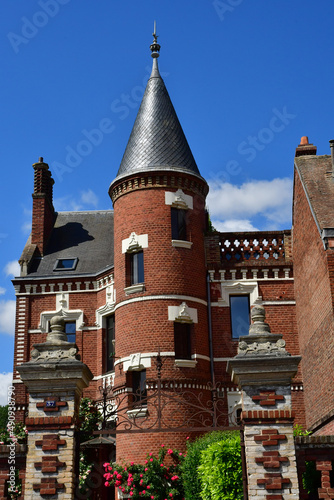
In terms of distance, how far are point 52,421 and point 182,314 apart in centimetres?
1081

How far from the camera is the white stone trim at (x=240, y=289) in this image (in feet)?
73.4

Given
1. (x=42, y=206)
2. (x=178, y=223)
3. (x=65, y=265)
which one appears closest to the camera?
(x=178, y=223)

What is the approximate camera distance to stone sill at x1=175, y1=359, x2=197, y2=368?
19891 millimetres

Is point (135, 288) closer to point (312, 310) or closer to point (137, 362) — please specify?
point (137, 362)

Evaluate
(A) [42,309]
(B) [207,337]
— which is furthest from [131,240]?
(A) [42,309]

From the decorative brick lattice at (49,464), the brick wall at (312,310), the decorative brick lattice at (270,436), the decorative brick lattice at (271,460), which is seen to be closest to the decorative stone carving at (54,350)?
the decorative brick lattice at (49,464)

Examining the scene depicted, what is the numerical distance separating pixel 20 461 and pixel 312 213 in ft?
38.2

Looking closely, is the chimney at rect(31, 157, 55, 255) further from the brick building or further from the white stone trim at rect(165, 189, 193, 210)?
the white stone trim at rect(165, 189, 193, 210)

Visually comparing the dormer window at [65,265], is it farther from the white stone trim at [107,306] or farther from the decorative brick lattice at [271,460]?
the decorative brick lattice at [271,460]

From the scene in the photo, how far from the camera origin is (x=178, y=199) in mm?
21656

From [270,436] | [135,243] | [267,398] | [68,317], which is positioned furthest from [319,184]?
[270,436]

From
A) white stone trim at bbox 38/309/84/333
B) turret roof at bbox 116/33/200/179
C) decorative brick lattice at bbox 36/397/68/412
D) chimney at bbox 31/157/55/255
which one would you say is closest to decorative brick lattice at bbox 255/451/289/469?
decorative brick lattice at bbox 36/397/68/412

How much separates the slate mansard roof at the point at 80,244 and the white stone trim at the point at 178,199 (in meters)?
4.05

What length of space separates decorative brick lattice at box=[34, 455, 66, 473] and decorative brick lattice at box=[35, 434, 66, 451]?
16 cm
